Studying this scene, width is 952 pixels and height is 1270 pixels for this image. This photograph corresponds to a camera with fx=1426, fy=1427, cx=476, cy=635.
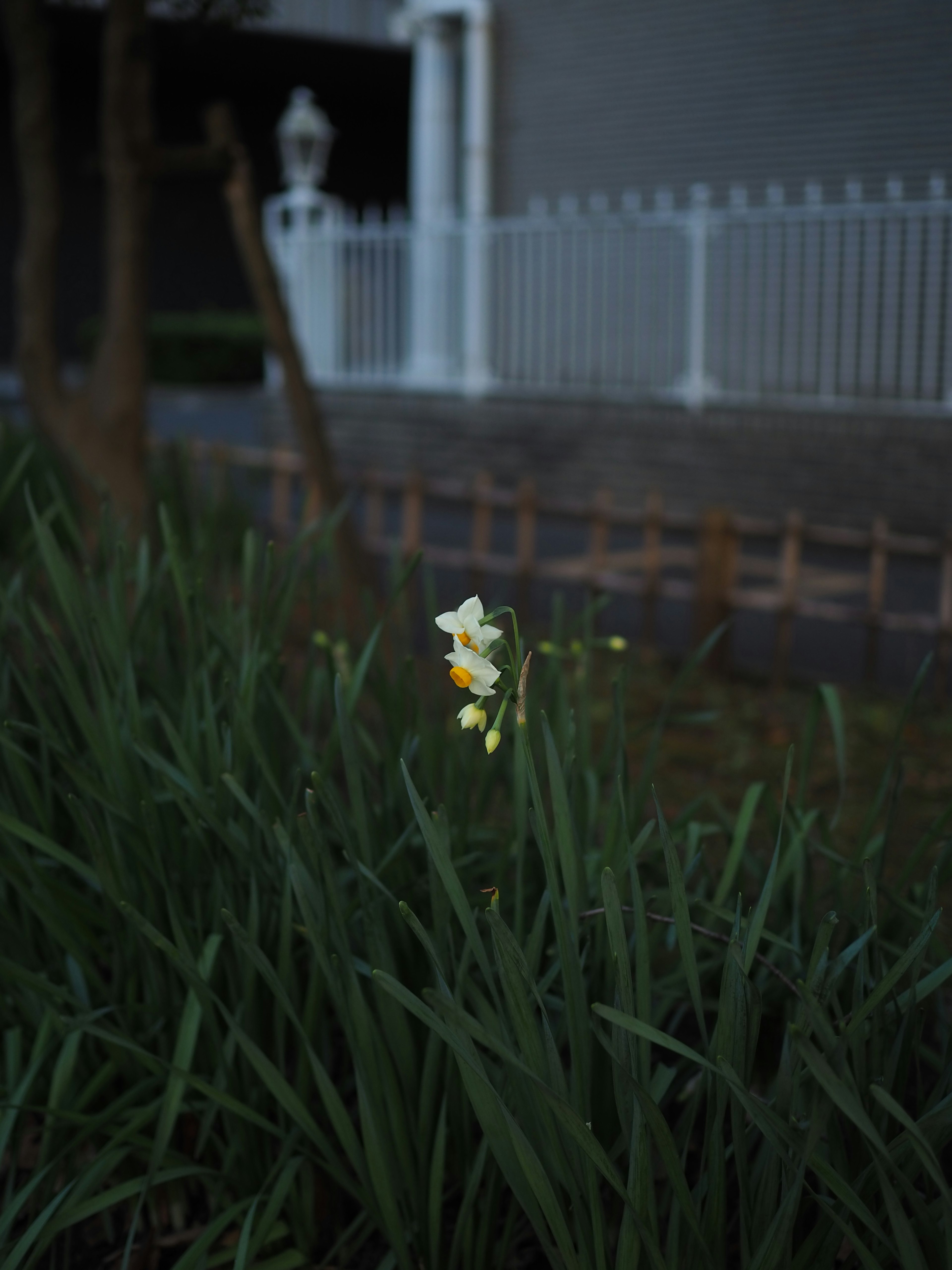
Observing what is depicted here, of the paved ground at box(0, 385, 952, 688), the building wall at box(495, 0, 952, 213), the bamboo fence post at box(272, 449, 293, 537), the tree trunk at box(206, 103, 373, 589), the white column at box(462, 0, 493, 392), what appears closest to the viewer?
the tree trunk at box(206, 103, 373, 589)

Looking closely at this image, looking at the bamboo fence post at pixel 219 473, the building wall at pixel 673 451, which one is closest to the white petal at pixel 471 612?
the bamboo fence post at pixel 219 473

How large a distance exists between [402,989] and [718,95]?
10468mm

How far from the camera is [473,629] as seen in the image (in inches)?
48.3

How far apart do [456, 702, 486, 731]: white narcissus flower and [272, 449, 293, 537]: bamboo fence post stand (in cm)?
565

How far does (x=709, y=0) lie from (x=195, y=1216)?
1050 cm

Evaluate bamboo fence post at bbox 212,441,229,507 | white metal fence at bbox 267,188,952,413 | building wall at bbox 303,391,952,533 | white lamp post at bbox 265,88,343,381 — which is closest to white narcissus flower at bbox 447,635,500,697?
bamboo fence post at bbox 212,441,229,507

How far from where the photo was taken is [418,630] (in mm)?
6152

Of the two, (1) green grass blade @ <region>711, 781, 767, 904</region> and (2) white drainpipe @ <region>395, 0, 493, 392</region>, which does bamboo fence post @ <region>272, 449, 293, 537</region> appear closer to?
(2) white drainpipe @ <region>395, 0, 493, 392</region>

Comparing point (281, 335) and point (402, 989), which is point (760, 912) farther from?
point (281, 335)

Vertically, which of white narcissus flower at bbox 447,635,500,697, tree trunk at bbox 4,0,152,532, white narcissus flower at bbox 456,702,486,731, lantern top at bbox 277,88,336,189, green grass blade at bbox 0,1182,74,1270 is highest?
lantern top at bbox 277,88,336,189

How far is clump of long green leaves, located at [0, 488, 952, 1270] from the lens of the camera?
1294 millimetres

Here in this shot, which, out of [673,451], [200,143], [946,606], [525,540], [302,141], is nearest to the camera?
[946,606]

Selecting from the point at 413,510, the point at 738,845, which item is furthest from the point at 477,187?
the point at 738,845

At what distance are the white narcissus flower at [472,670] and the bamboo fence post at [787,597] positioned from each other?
13.7 feet
